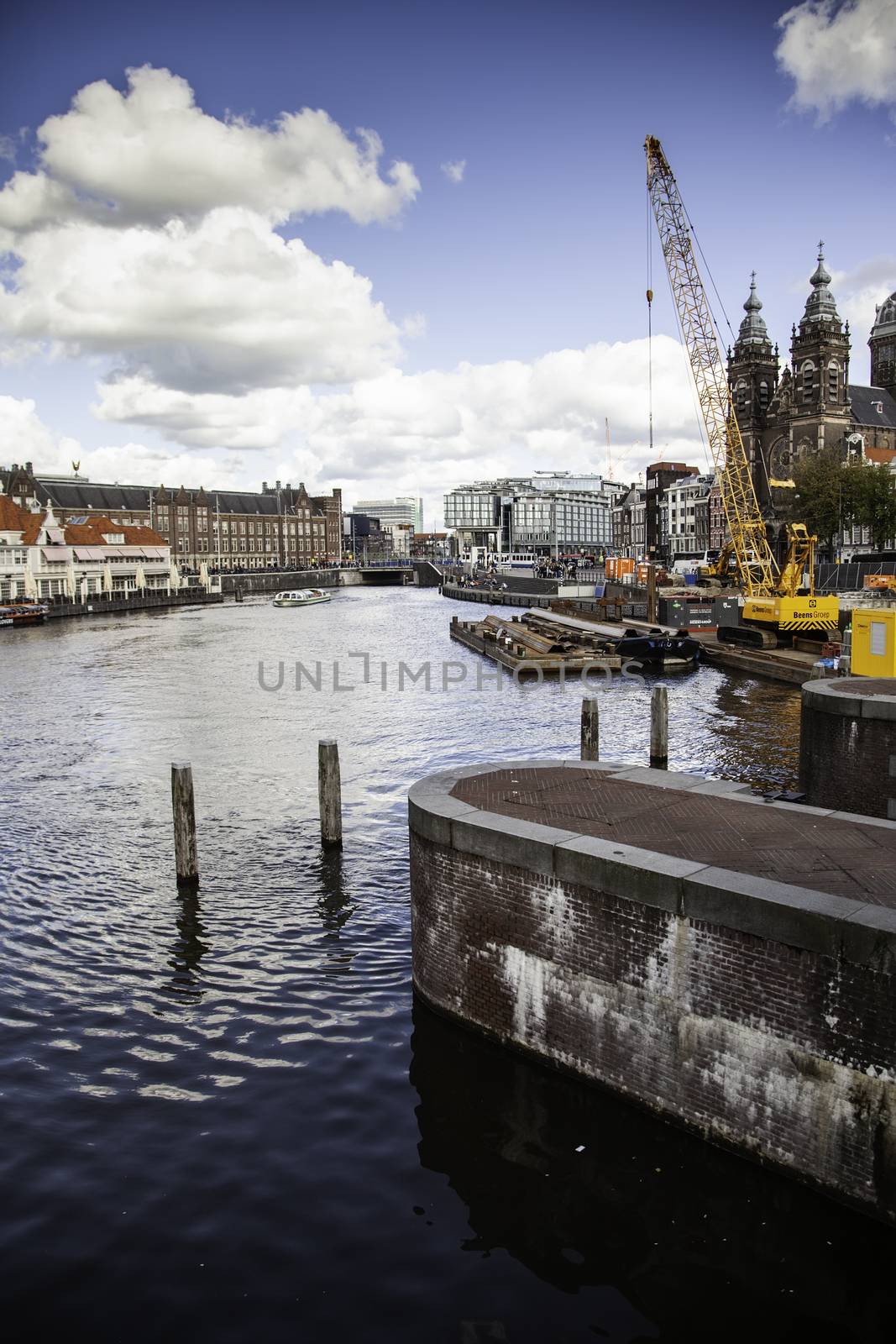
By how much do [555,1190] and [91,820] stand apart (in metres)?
16.1

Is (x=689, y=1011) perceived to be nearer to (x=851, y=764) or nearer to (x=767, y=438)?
(x=851, y=764)

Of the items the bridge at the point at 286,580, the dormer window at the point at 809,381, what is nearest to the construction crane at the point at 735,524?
the dormer window at the point at 809,381

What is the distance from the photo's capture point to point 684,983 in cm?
899

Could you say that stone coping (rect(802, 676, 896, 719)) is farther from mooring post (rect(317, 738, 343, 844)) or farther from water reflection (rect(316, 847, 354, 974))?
water reflection (rect(316, 847, 354, 974))

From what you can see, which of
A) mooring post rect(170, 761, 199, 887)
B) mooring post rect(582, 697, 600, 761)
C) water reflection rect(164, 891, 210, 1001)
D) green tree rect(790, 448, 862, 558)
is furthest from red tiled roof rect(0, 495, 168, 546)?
water reflection rect(164, 891, 210, 1001)

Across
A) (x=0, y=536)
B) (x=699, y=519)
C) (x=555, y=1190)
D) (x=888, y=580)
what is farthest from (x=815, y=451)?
(x=555, y=1190)

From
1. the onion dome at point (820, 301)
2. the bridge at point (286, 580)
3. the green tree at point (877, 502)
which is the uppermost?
the onion dome at point (820, 301)

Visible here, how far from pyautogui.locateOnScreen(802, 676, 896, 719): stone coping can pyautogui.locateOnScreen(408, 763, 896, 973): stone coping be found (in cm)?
566

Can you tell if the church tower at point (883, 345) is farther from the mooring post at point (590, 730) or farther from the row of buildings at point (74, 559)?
the mooring post at point (590, 730)

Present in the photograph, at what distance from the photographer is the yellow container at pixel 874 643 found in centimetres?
2697

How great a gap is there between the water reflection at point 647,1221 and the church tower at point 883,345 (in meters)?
170

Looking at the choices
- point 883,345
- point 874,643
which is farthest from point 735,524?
point 883,345

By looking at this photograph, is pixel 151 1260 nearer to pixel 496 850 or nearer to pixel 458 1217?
pixel 458 1217

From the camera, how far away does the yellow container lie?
26969 millimetres
